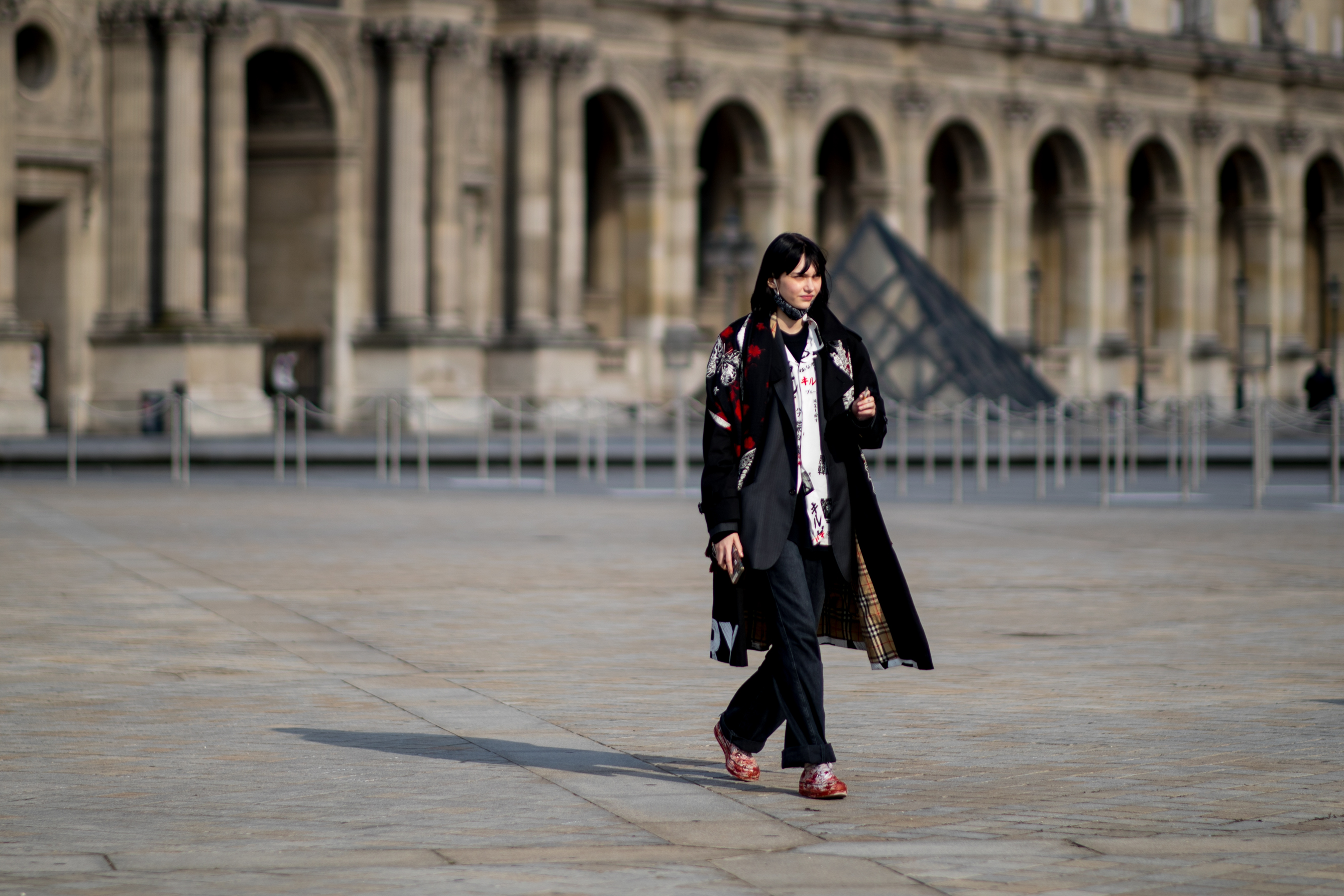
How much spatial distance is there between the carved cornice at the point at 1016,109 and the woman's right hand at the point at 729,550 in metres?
58.2

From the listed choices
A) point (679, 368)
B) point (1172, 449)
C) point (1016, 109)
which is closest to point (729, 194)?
point (1016, 109)

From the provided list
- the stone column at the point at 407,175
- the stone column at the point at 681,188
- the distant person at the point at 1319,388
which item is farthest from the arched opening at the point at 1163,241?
the stone column at the point at 407,175

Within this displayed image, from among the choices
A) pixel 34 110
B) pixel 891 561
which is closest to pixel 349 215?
pixel 34 110

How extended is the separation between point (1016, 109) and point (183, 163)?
95.8ft

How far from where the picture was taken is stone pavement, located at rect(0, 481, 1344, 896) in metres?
7.10

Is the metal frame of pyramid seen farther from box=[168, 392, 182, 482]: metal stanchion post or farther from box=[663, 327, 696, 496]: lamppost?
box=[168, 392, 182, 482]: metal stanchion post

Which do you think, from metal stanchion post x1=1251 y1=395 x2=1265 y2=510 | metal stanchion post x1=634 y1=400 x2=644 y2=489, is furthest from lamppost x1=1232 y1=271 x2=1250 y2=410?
metal stanchion post x1=1251 y1=395 x2=1265 y2=510

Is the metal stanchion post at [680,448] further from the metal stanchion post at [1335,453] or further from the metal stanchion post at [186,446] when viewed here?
the metal stanchion post at [1335,453]

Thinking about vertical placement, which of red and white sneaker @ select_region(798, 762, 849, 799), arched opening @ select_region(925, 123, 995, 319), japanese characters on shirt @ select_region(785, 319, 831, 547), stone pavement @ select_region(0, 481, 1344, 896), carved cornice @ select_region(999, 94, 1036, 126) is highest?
carved cornice @ select_region(999, 94, 1036, 126)

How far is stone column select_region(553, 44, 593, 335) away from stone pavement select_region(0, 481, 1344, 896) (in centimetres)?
3338

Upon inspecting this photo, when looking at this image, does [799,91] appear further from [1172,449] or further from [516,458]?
[516,458]

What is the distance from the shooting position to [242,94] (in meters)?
43.6

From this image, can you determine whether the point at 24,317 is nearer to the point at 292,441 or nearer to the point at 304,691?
the point at 292,441

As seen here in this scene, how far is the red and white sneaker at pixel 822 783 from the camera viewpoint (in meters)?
8.10
